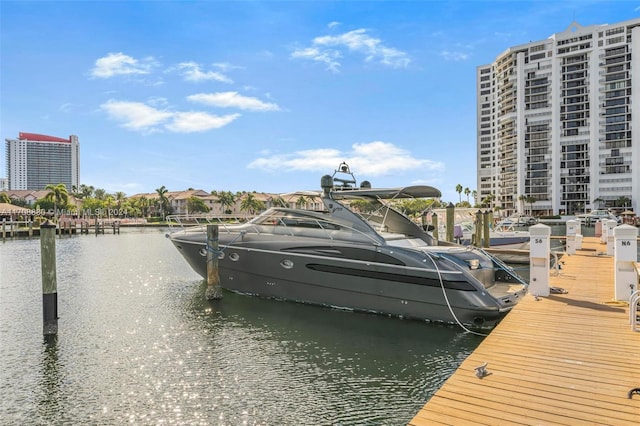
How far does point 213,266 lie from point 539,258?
9248mm

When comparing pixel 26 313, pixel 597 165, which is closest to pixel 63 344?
pixel 26 313

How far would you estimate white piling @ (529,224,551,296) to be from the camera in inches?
390

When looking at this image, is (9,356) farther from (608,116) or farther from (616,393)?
(608,116)

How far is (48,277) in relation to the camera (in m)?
Answer: 10.9

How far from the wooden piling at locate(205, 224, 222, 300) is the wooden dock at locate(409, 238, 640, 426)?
8859 mm

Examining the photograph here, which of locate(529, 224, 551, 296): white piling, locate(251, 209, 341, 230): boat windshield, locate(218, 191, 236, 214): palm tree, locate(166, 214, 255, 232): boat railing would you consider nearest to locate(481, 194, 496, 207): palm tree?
locate(218, 191, 236, 214): palm tree

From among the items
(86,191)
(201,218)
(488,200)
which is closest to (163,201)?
(86,191)

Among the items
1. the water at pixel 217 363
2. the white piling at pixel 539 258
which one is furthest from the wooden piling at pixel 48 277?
the white piling at pixel 539 258

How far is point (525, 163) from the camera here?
10275 cm

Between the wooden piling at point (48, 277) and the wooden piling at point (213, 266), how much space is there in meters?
4.27

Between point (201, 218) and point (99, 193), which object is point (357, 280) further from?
point (99, 193)

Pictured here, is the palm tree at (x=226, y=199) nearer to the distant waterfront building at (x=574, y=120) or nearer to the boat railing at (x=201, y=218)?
the distant waterfront building at (x=574, y=120)

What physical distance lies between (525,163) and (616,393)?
108m

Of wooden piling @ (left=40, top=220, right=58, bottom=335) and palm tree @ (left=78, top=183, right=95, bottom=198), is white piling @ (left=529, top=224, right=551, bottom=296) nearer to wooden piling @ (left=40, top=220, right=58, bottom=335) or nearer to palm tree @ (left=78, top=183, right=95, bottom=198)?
wooden piling @ (left=40, top=220, right=58, bottom=335)
